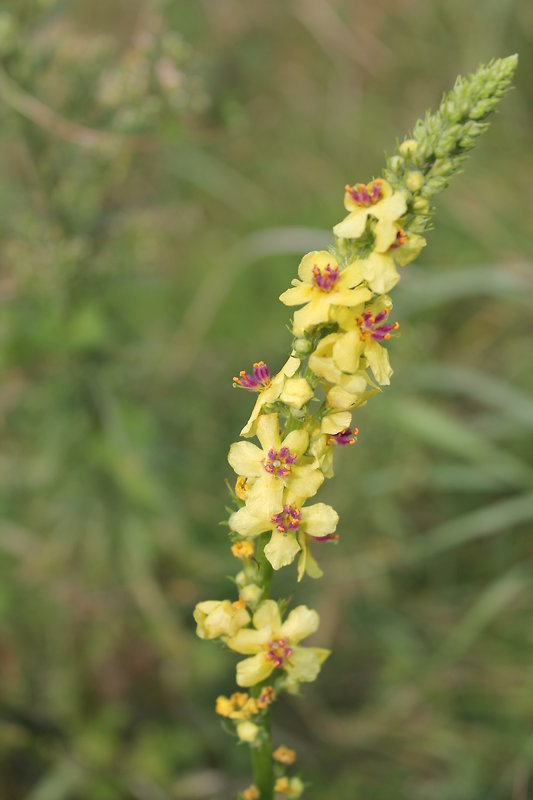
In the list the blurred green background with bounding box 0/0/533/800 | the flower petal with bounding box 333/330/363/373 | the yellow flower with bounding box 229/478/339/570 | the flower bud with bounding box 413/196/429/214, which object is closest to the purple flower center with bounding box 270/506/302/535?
the yellow flower with bounding box 229/478/339/570

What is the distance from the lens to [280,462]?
5.77ft

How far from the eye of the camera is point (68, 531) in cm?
487

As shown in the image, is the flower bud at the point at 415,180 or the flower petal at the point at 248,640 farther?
the flower petal at the point at 248,640

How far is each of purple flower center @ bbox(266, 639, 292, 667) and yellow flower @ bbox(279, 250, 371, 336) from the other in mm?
721

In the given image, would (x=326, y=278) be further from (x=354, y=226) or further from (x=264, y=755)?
(x=264, y=755)

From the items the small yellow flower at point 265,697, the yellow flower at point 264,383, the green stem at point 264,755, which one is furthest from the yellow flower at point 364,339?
the small yellow flower at point 265,697

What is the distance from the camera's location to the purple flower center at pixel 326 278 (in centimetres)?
168

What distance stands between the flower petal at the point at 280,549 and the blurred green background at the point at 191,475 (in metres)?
2.43

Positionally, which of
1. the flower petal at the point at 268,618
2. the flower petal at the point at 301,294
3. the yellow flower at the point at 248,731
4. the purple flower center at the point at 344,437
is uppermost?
the flower petal at the point at 301,294

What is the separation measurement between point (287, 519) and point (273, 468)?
4.6 inches

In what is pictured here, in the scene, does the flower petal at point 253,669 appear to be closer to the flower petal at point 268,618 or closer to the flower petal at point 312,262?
the flower petal at point 268,618

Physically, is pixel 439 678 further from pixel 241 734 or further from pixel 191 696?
pixel 241 734

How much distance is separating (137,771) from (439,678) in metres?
1.75

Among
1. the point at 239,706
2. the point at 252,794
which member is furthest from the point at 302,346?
the point at 252,794
